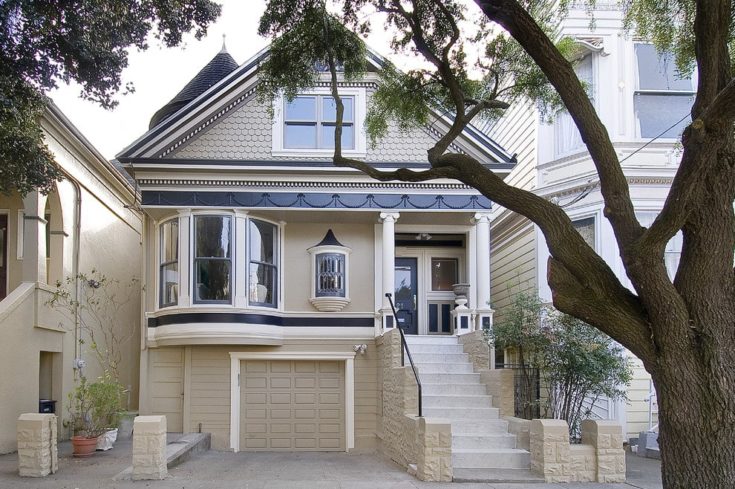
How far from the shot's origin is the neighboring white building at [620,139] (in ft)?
44.7

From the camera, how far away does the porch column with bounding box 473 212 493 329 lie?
574 inches

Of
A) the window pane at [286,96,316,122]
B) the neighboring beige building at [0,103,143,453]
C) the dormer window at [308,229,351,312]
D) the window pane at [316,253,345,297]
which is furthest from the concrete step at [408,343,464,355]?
the neighboring beige building at [0,103,143,453]

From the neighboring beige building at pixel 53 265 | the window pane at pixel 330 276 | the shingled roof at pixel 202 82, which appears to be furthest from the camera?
the shingled roof at pixel 202 82

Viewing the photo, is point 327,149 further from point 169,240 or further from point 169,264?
point 169,264

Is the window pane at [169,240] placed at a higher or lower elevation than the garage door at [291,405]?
higher

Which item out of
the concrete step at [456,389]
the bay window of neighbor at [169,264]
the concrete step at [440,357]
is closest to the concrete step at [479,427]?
the concrete step at [456,389]

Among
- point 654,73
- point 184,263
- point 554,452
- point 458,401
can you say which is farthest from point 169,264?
point 654,73

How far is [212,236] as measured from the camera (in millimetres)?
14484

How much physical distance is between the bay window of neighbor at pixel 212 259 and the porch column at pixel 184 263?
→ 0.44ft

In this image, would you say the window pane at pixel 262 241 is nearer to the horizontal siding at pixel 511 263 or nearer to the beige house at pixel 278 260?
the beige house at pixel 278 260

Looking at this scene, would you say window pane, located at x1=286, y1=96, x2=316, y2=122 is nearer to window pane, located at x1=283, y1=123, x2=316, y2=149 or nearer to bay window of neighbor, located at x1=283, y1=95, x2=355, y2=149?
bay window of neighbor, located at x1=283, y1=95, x2=355, y2=149

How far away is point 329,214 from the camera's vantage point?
14.9 metres

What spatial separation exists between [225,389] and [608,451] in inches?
301

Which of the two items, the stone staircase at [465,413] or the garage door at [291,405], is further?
the garage door at [291,405]
